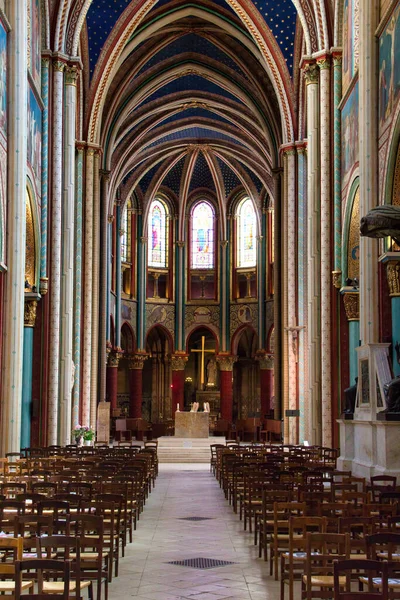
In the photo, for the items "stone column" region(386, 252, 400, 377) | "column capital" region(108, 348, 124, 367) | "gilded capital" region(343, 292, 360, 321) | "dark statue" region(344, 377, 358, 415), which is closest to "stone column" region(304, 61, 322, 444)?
"gilded capital" region(343, 292, 360, 321)

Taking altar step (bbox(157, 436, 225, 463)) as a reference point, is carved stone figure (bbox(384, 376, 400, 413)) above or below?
above

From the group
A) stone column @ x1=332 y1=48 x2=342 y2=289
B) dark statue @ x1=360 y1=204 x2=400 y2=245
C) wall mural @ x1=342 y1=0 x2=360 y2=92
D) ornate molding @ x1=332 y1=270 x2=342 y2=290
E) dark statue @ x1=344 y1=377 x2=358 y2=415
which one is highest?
wall mural @ x1=342 y1=0 x2=360 y2=92

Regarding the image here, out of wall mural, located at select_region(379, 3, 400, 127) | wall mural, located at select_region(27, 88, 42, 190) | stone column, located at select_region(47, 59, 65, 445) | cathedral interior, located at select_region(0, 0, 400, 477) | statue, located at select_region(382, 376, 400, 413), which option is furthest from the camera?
stone column, located at select_region(47, 59, 65, 445)

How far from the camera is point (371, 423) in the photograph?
54.5 ft

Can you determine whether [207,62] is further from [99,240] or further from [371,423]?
[371,423]

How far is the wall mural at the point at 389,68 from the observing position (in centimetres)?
1908

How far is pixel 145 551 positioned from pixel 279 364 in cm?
2736

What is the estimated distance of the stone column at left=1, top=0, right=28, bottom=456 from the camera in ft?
68.7

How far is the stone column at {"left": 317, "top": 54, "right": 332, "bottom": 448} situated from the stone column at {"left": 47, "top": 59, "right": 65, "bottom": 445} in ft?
27.2

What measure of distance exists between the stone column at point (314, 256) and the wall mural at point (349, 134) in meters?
2.13

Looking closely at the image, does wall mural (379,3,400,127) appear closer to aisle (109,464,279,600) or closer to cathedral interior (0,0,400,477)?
cathedral interior (0,0,400,477)

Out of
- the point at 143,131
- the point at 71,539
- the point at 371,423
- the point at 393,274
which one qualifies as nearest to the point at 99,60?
the point at 143,131

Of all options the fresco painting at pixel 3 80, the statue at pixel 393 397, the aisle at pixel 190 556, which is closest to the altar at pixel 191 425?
the aisle at pixel 190 556

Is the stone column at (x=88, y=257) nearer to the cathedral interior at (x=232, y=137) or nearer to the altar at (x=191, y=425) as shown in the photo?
the cathedral interior at (x=232, y=137)
